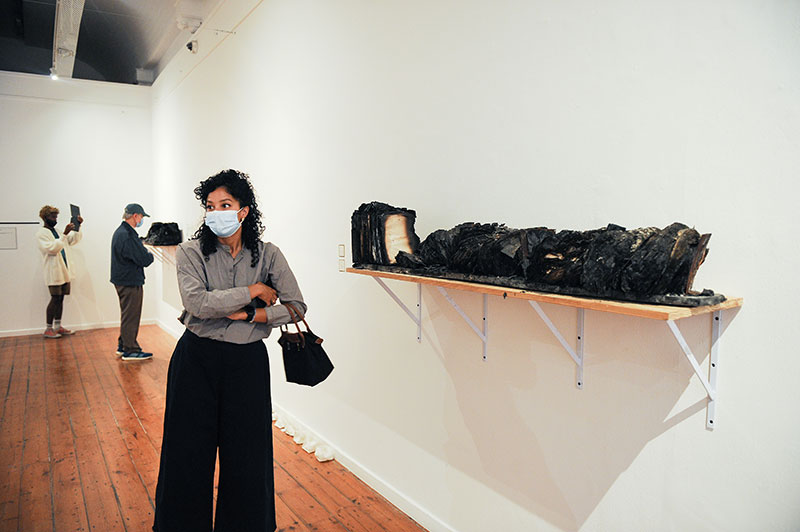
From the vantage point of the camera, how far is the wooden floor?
280 cm

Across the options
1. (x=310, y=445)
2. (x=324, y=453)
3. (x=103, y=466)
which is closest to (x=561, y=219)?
(x=324, y=453)

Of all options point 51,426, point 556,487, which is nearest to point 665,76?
point 556,487

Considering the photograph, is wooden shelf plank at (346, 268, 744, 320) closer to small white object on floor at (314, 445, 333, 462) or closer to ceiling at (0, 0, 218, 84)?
small white object on floor at (314, 445, 333, 462)

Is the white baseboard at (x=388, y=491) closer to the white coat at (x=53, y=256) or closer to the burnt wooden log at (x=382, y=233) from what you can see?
the burnt wooden log at (x=382, y=233)

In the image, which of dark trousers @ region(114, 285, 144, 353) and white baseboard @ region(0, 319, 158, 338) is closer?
dark trousers @ region(114, 285, 144, 353)

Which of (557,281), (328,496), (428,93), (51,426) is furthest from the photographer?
(51,426)

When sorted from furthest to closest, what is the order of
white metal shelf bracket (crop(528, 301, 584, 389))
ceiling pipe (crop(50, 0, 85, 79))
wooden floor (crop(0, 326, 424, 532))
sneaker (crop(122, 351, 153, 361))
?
sneaker (crop(122, 351, 153, 361)) → ceiling pipe (crop(50, 0, 85, 79)) → wooden floor (crop(0, 326, 424, 532)) → white metal shelf bracket (crop(528, 301, 584, 389))

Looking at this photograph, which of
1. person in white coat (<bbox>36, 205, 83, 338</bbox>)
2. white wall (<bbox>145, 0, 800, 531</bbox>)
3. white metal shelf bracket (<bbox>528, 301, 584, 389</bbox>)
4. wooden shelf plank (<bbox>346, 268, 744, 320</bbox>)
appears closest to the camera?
wooden shelf plank (<bbox>346, 268, 744, 320</bbox>)

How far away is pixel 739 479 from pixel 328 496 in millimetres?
2141

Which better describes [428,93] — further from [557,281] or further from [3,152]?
[3,152]

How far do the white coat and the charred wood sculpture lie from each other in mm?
6440

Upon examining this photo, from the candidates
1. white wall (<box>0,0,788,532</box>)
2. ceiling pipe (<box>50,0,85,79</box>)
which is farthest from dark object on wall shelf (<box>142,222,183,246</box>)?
white wall (<box>0,0,788,532</box>)

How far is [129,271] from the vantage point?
6.02 meters

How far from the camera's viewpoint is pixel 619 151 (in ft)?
5.78
